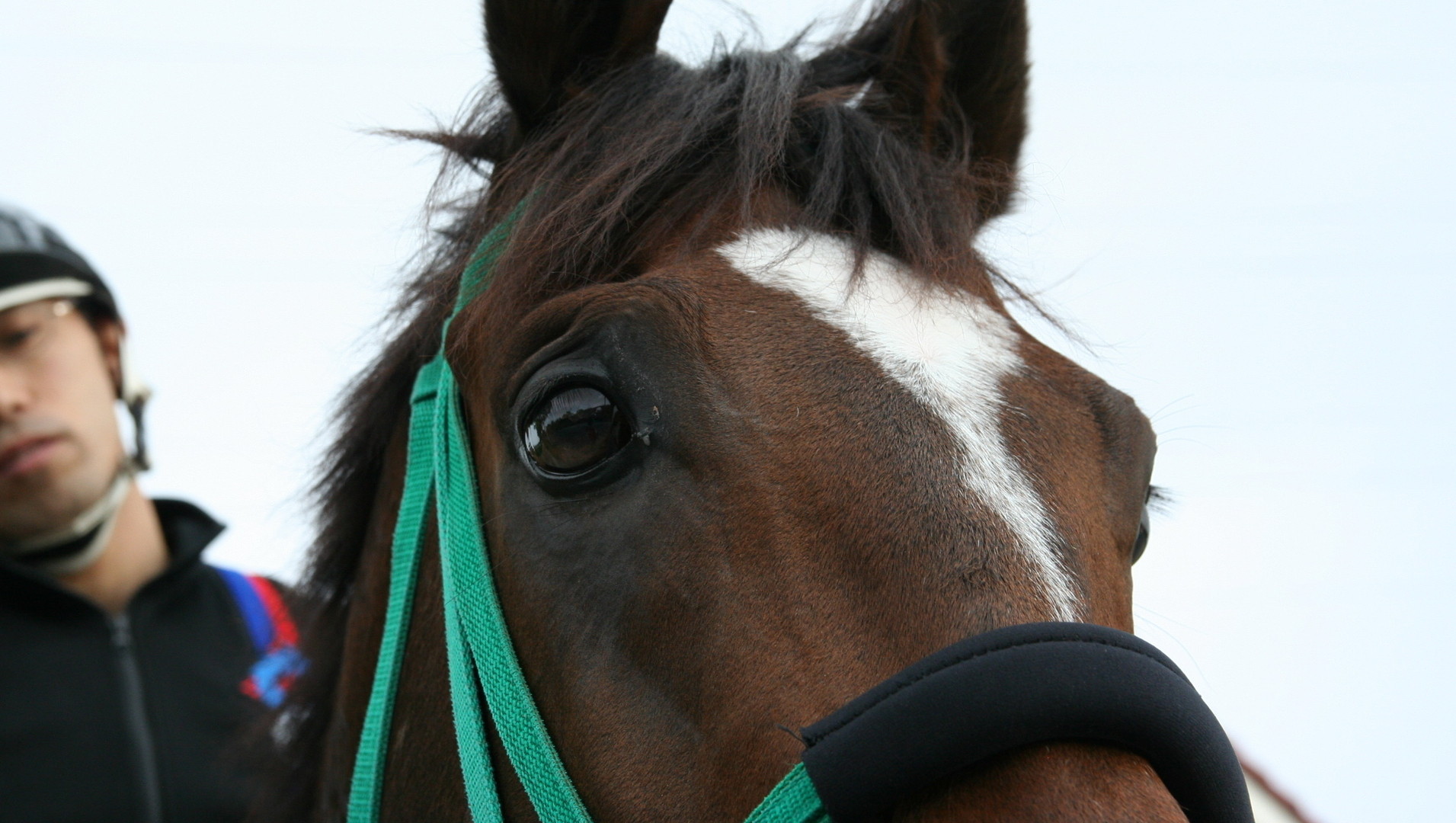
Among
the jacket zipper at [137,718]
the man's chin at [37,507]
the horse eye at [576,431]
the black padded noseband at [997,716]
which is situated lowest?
A: the jacket zipper at [137,718]

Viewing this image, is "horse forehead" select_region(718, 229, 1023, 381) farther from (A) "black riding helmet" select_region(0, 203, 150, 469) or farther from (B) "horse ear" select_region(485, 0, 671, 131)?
(A) "black riding helmet" select_region(0, 203, 150, 469)

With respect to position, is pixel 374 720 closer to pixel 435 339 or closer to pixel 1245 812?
pixel 435 339

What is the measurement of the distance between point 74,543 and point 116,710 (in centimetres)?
42

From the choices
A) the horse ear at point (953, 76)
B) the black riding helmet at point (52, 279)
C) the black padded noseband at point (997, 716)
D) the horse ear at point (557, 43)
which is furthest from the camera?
the black riding helmet at point (52, 279)

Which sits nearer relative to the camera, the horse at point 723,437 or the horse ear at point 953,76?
the horse at point 723,437

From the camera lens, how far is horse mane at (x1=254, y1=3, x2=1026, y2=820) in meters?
1.52

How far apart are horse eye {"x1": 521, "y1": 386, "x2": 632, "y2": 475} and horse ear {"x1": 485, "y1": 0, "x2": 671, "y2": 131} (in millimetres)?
629

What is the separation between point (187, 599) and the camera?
266 cm

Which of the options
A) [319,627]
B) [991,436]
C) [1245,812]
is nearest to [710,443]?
[991,436]

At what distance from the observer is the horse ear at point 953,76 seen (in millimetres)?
1870

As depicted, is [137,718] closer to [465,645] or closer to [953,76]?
[465,645]

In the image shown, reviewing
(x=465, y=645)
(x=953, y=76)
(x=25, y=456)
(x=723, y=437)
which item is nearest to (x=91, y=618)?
(x=25, y=456)

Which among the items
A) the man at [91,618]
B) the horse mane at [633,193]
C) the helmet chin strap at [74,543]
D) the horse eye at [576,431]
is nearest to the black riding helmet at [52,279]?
the man at [91,618]

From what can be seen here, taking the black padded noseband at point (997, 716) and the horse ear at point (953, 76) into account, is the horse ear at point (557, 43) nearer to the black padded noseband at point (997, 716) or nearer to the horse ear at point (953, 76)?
the horse ear at point (953, 76)
